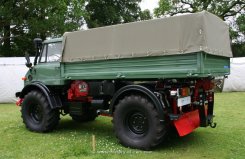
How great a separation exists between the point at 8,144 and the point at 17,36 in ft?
62.1

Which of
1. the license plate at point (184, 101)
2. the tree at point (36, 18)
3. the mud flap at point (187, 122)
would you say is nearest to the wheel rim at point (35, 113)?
→ the mud flap at point (187, 122)

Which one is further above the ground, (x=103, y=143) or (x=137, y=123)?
(x=137, y=123)

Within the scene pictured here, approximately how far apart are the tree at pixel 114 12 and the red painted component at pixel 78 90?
78.1 feet

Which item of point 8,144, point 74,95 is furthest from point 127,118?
point 8,144

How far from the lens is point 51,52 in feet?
27.9

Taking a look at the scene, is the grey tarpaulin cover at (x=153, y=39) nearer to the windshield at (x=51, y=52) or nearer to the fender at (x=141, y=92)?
the windshield at (x=51, y=52)

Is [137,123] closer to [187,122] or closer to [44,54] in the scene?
[187,122]

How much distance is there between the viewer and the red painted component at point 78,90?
25.5 feet

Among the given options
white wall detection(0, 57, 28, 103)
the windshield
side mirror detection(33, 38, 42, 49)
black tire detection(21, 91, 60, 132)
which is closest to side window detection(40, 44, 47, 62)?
the windshield

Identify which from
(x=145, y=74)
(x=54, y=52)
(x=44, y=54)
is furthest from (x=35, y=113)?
(x=145, y=74)

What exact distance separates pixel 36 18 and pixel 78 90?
56.5 ft

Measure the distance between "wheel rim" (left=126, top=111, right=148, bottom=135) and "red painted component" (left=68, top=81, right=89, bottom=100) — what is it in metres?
1.52

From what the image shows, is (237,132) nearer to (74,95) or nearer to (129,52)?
(129,52)

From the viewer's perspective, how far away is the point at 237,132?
7.94 meters
